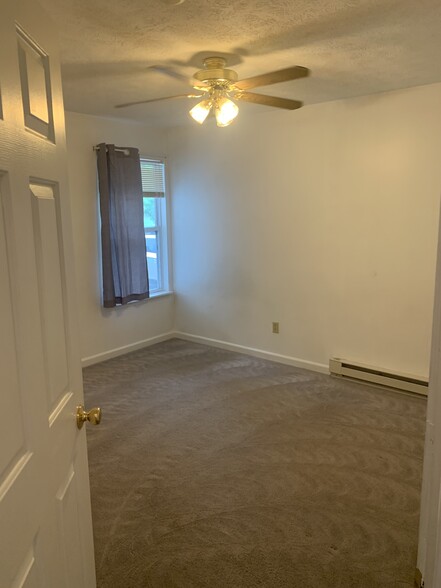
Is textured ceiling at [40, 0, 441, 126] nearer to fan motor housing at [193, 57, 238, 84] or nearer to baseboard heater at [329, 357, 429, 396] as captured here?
fan motor housing at [193, 57, 238, 84]

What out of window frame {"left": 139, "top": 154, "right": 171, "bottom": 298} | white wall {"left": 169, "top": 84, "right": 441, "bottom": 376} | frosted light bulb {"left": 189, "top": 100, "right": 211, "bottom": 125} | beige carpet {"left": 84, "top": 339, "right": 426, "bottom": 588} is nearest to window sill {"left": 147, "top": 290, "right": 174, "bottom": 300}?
window frame {"left": 139, "top": 154, "right": 171, "bottom": 298}

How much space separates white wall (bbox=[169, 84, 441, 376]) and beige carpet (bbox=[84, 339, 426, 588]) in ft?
1.91

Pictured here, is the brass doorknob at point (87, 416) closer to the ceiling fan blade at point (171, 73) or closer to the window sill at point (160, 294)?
the ceiling fan blade at point (171, 73)

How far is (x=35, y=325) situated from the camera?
1015 millimetres

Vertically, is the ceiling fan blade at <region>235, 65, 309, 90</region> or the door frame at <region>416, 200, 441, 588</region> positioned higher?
the ceiling fan blade at <region>235, 65, 309, 90</region>

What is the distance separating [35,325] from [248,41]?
6.19ft

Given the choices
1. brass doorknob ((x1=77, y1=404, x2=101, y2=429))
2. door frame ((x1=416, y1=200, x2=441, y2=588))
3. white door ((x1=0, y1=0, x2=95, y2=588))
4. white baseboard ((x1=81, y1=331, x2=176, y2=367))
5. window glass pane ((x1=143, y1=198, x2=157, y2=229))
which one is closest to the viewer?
white door ((x1=0, y1=0, x2=95, y2=588))

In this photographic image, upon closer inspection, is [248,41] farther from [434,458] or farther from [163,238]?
[163,238]

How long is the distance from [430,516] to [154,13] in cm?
210

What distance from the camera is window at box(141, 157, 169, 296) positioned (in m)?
4.87

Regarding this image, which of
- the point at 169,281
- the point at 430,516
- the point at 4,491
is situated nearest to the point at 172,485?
the point at 430,516

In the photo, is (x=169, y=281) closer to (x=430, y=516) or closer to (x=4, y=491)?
(x=430, y=516)

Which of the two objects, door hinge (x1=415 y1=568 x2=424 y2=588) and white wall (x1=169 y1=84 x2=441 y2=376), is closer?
door hinge (x1=415 y1=568 x2=424 y2=588)

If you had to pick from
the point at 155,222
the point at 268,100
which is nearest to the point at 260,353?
the point at 155,222
